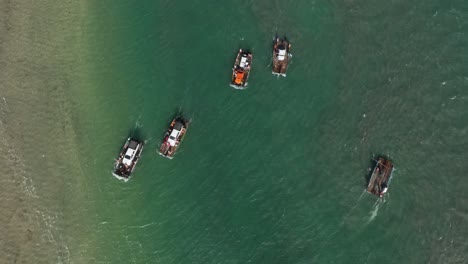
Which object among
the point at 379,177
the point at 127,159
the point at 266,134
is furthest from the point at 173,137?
the point at 379,177

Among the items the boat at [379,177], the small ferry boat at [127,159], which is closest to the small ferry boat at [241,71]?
the small ferry boat at [127,159]

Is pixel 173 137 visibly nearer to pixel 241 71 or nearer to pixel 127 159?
pixel 127 159

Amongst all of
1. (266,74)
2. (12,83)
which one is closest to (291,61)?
(266,74)

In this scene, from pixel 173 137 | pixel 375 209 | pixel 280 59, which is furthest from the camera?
pixel 280 59

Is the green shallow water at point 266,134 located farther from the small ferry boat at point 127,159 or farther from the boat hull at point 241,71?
the boat hull at point 241,71

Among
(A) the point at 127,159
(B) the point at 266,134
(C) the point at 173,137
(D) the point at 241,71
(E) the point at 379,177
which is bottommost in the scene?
(A) the point at 127,159

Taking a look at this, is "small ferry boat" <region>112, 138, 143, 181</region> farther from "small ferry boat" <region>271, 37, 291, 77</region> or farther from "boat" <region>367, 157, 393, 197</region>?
"boat" <region>367, 157, 393, 197</region>
